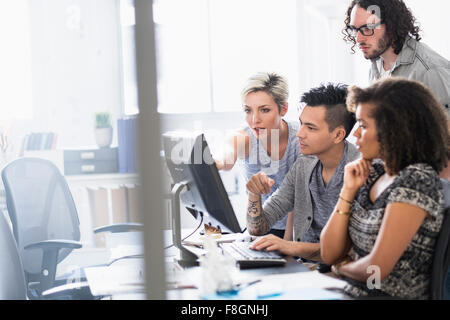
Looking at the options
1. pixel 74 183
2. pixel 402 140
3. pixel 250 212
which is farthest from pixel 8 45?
pixel 402 140

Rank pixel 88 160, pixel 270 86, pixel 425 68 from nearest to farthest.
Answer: pixel 425 68 → pixel 270 86 → pixel 88 160

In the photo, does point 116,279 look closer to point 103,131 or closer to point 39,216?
point 39,216

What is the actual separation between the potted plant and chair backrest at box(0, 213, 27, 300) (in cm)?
195

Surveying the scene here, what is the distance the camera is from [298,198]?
86.3 inches

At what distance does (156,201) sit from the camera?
→ 2.07 ft

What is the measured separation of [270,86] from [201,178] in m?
1.02

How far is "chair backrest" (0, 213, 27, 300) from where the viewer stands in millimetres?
2092

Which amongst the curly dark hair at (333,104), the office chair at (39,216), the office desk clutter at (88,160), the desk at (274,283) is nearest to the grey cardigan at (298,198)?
the curly dark hair at (333,104)

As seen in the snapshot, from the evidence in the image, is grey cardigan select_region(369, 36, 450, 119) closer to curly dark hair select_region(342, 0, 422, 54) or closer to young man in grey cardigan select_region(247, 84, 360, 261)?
curly dark hair select_region(342, 0, 422, 54)

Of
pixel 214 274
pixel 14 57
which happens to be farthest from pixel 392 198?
pixel 14 57

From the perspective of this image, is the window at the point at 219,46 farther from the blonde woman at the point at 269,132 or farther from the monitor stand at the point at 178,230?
the monitor stand at the point at 178,230

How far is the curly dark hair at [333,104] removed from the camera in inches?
84.8

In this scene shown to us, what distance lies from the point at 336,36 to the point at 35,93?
7.62 feet
